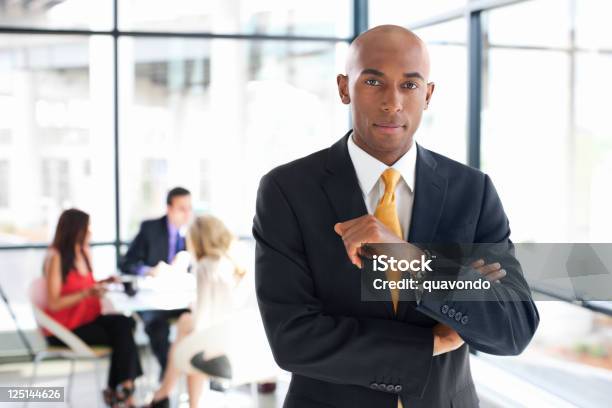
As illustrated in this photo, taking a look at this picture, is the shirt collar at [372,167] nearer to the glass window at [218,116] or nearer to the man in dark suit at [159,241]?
the man in dark suit at [159,241]

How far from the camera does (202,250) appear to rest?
14.8 feet

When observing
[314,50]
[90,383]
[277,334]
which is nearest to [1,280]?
[90,383]

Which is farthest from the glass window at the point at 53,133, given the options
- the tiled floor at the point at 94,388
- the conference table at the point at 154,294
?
the conference table at the point at 154,294

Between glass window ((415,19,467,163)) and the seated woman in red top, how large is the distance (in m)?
2.38

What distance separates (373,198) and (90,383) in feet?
14.6

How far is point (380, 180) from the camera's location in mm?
1585

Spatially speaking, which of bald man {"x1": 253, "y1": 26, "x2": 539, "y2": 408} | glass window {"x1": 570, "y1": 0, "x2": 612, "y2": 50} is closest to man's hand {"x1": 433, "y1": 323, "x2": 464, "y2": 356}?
bald man {"x1": 253, "y1": 26, "x2": 539, "y2": 408}

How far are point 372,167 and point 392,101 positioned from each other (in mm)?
158

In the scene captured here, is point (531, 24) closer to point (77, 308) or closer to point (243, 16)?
point (243, 16)

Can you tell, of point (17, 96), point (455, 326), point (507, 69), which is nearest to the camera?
point (455, 326)

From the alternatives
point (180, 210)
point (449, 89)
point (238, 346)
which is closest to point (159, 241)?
point (180, 210)

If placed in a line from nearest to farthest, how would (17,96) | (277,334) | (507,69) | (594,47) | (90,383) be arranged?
(277,334) < (594,47) < (507,69) < (90,383) < (17,96)

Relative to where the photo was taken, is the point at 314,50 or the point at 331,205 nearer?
the point at 331,205

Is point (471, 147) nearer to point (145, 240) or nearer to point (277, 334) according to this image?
point (145, 240)
